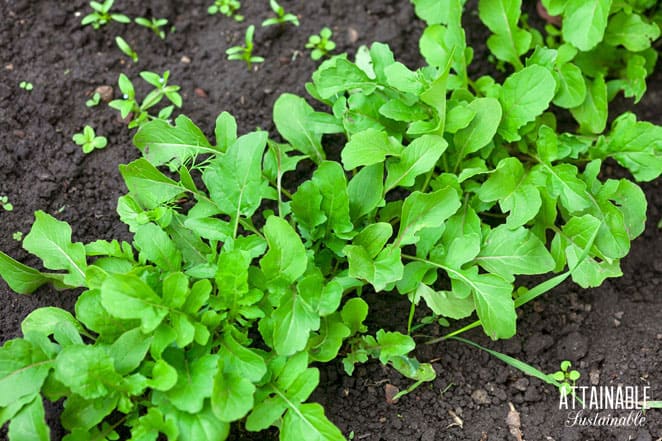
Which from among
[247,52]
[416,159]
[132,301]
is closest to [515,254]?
[416,159]

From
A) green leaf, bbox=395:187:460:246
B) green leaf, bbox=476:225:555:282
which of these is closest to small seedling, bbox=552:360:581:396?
green leaf, bbox=476:225:555:282

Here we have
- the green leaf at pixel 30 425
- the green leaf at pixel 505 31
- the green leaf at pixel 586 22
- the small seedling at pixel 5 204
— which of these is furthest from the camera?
the green leaf at pixel 505 31

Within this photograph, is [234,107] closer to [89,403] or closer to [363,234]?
[363,234]

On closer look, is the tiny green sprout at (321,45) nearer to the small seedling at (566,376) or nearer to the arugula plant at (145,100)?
the arugula plant at (145,100)

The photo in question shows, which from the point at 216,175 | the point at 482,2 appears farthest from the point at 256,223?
the point at 482,2

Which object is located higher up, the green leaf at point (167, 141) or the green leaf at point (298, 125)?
the green leaf at point (167, 141)

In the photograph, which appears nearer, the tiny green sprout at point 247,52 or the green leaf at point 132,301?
the green leaf at point 132,301

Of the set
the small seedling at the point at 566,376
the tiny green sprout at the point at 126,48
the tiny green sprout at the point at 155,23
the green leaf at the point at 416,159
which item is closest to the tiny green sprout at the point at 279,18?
the tiny green sprout at the point at 155,23

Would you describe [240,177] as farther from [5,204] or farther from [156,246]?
[5,204]
